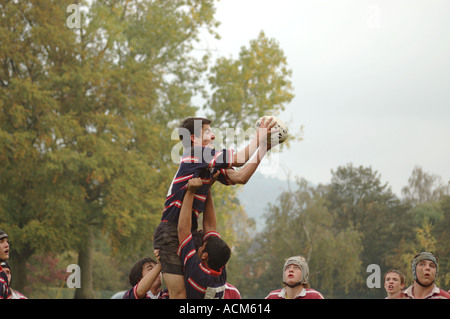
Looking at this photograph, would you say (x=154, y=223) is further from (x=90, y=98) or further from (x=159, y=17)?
(x=159, y=17)

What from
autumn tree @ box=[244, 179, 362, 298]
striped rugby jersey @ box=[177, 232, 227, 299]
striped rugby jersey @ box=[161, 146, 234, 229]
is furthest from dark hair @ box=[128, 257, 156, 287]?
autumn tree @ box=[244, 179, 362, 298]

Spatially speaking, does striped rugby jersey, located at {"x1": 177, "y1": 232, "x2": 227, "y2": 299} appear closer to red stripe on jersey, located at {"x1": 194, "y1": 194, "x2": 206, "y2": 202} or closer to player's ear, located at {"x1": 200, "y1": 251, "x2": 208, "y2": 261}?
player's ear, located at {"x1": 200, "y1": 251, "x2": 208, "y2": 261}

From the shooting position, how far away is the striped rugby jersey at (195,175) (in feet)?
17.7

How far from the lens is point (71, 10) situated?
25.9 m

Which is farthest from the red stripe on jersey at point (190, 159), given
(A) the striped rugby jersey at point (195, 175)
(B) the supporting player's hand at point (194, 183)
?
(B) the supporting player's hand at point (194, 183)

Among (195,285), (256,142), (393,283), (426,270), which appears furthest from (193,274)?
(393,283)

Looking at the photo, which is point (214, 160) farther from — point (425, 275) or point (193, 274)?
point (425, 275)

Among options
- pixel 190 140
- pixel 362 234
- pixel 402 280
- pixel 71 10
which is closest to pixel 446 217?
pixel 362 234

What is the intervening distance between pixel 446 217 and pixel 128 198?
26991 mm

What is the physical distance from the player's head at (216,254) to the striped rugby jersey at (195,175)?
0.28 m

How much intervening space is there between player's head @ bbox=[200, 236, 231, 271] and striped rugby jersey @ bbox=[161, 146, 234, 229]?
28 cm

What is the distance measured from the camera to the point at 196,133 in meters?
5.65

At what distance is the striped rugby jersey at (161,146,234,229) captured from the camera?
541cm
